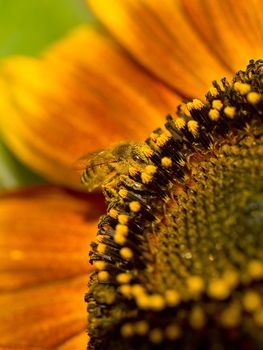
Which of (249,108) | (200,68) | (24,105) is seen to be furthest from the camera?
(24,105)

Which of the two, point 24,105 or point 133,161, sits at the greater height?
point 24,105

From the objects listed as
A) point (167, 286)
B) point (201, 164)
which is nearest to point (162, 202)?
point (201, 164)

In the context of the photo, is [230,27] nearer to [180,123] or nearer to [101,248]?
[180,123]

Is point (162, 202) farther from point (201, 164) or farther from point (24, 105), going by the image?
point (24, 105)

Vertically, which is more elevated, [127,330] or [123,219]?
[123,219]

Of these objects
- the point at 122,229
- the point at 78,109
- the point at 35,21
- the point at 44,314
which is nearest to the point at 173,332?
the point at 122,229

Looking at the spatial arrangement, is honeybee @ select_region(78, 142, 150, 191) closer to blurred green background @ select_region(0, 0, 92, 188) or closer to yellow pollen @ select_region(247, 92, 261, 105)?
yellow pollen @ select_region(247, 92, 261, 105)
